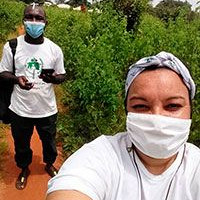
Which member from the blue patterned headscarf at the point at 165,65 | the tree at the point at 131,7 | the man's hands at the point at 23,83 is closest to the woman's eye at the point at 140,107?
the blue patterned headscarf at the point at 165,65

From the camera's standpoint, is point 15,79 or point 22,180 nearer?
point 15,79

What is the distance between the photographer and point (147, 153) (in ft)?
5.00

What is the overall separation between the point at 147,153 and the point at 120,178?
0.52ft

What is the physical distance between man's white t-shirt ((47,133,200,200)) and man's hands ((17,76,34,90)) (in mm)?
1968

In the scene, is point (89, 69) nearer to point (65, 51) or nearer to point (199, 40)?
point (199, 40)

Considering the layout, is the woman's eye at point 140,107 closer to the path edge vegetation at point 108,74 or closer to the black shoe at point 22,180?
the path edge vegetation at point 108,74

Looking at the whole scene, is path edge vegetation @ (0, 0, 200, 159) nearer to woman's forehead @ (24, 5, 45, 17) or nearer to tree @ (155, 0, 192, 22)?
tree @ (155, 0, 192, 22)

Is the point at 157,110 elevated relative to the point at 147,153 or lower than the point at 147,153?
elevated

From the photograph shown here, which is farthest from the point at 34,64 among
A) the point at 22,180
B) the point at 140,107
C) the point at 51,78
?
the point at 140,107

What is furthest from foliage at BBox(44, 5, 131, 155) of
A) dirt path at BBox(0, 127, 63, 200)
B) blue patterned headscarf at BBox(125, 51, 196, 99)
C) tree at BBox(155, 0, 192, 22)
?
blue patterned headscarf at BBox(125, 51, 196, 99)

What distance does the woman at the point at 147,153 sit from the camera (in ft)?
4.58

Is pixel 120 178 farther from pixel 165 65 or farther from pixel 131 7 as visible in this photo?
pixel 131 7

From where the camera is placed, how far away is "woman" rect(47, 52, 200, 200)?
1.40 metres

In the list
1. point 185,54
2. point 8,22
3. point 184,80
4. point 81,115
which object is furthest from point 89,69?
point 8,22
